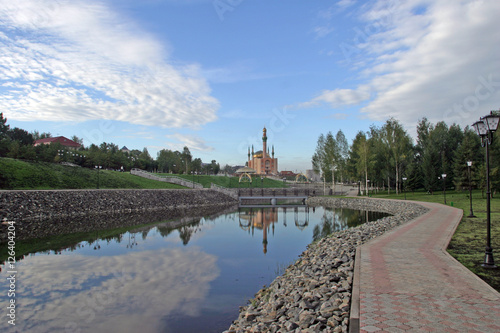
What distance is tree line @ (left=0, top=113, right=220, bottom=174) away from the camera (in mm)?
45759

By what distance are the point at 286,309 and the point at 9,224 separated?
22861 millimetres

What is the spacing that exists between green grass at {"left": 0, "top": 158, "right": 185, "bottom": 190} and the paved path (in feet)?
117

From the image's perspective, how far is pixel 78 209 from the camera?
92.7 feet

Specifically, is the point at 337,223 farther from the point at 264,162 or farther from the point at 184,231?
the point at 264,162

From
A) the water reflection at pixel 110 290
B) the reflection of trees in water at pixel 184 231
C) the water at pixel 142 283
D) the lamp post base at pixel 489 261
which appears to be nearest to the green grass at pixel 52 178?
the reflection of trees in water at pixel 184 231

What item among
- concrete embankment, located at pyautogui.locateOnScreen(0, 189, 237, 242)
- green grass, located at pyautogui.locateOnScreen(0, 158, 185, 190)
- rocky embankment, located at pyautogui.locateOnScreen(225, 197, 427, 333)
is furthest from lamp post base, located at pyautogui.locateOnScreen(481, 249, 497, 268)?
green grass, located at pyautogui.locateOnScreen(0, 158, 185, 190)

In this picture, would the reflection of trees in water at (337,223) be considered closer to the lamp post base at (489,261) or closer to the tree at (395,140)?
the lamp post base at (489,261)

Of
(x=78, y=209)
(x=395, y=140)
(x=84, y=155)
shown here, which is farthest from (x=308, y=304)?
(x=84, y=155)

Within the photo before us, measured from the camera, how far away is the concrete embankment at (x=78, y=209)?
21748mm

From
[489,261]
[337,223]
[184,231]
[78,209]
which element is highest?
[489,261]

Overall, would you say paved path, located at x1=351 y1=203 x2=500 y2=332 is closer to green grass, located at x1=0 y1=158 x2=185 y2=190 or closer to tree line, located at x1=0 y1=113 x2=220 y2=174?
green grass, located at x1=0 y1=158 x2=185 y2=190

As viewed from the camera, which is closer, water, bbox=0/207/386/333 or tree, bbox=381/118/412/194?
water, bbox=0/207/386/333

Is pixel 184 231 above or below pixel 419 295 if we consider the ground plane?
below

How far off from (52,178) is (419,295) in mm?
41183
